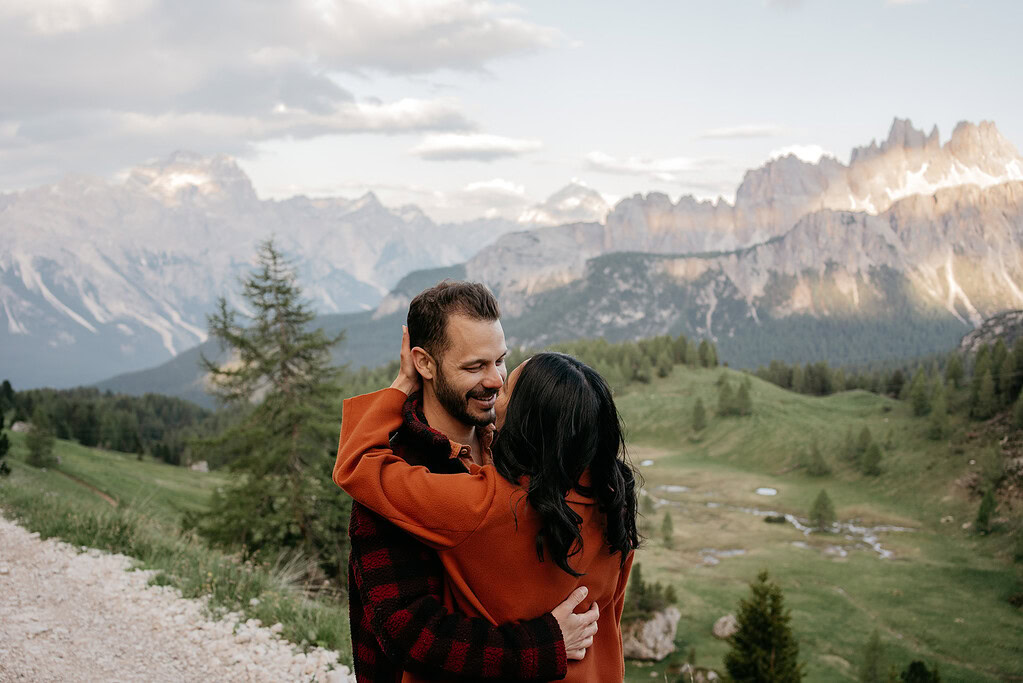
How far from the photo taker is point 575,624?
3297 millimetres

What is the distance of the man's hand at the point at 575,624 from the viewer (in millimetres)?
3277

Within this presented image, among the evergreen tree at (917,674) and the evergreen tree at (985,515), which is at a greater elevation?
the evergreen tree at (917,674)

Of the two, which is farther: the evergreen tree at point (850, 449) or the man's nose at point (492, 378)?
the evergreen tree at point (850, 449)

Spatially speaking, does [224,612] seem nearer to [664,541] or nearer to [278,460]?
[278,460]

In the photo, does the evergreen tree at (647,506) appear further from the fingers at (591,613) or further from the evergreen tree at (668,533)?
the fingers at (591,613)

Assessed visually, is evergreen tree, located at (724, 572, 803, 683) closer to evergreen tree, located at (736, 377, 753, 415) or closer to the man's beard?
the man's beard

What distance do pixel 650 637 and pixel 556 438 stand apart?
40193 mm

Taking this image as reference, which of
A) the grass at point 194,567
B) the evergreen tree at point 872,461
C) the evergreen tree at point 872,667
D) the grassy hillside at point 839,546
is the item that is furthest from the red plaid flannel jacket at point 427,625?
the evergreen tree at point 872,461

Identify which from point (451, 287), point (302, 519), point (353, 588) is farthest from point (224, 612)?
point (302, 519)

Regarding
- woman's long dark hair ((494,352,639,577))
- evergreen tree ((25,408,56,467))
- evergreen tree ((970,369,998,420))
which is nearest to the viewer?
woman's long dark hair ((494,352,639,577))

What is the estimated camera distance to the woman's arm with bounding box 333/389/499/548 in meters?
2.99

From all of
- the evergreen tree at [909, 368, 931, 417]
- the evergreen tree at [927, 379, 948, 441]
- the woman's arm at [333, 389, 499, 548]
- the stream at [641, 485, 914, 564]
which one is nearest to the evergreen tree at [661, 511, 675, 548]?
the stream at [641, 485, 914, 564]

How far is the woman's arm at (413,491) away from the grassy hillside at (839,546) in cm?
3766

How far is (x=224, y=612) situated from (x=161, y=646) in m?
0.91
